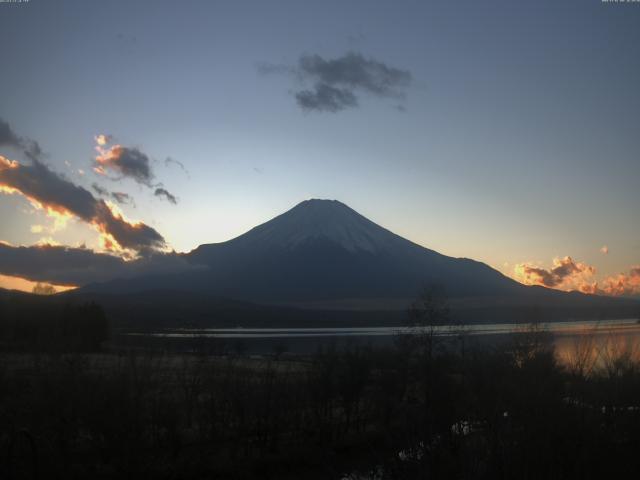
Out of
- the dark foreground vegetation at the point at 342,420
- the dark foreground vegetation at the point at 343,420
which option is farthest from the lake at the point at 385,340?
the dark foreground vegetation at the point at 342,420

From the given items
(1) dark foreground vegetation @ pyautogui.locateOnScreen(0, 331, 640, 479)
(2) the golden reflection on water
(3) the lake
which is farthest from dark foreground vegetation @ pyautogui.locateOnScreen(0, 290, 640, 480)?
(3) the lake

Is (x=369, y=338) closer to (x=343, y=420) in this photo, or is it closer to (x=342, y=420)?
(x=343, y=420)

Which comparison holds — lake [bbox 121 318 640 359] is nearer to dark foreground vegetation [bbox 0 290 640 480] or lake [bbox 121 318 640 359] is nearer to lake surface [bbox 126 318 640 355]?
lake surface [bbox 126 318 640 355]

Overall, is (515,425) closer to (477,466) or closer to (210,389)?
(477,466)

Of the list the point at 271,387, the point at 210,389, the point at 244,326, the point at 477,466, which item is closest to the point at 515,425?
the point at 477,466

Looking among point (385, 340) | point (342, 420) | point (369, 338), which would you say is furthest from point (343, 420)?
point (369, 338)

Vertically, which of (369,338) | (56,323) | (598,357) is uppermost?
(56,323)

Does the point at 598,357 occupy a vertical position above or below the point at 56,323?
below

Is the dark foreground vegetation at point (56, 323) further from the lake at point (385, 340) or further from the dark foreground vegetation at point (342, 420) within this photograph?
the dark foreground vegetation at point (342, 420)
